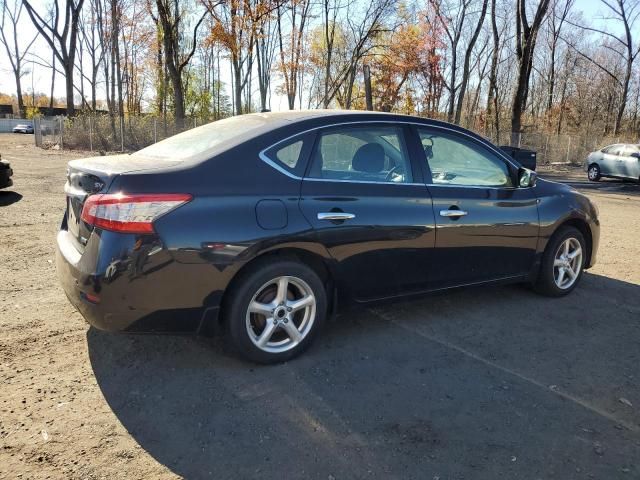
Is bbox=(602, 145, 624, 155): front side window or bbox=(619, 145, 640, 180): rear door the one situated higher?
bbox=(602, 145, 624, 155): front side window

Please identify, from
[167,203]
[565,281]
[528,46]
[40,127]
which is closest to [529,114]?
[528,46]

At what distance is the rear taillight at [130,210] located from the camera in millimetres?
2867

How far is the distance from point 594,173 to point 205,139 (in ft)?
70.5

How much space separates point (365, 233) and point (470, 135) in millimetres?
1549

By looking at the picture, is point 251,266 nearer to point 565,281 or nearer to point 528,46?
point 565,281

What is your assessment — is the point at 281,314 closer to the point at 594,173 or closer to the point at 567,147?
the point at 594,173

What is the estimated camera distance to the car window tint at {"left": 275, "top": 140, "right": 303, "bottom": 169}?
3.37 m

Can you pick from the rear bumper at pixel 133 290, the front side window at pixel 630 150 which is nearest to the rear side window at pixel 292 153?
the rear bumper at pixel 133 290

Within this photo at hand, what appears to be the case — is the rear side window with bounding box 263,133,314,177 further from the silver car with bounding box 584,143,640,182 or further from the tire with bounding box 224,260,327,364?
the silver car with bounding box 584,143,640,182

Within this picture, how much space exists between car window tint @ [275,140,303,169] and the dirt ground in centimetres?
133

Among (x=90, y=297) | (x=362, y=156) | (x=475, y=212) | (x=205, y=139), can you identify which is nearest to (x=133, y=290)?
(x=90, y=297)

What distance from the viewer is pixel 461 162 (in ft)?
14.3

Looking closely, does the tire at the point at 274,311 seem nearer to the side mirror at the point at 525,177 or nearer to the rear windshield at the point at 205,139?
the rear windshield at the point at 205,139

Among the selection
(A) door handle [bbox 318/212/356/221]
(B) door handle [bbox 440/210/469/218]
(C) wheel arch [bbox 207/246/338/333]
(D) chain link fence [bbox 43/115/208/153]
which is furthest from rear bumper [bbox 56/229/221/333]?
(D) chain link fence [bbox 43/115/208/153]
